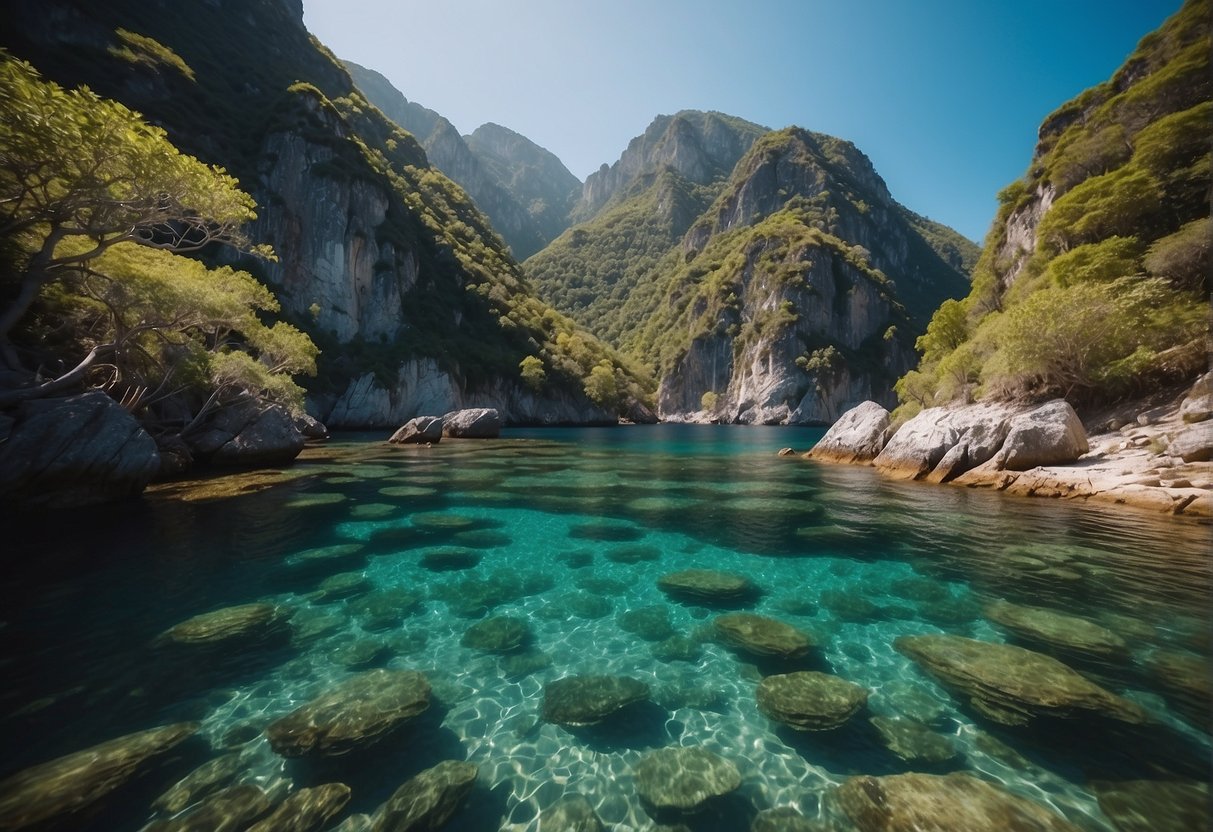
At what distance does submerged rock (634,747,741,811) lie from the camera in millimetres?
3910

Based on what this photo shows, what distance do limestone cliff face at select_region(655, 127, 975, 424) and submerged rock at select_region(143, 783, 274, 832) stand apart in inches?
4002

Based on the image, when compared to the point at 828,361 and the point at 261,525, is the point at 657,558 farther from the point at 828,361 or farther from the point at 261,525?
the point at 828,361

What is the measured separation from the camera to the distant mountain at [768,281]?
10200 cm

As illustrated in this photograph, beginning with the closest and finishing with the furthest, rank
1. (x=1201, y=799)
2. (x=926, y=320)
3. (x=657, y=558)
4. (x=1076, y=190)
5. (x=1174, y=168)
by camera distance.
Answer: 1. (x=1201, y=799)
2. (x=657, y=558)
3. (x=1174, y=168)
4. (x=1076, y=190)
5. (x=926, y=320)

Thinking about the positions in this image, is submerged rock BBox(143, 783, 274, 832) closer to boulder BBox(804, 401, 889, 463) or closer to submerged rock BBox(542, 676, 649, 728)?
submerged rock BBox(542, 676, 649, 728)

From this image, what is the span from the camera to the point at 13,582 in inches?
321

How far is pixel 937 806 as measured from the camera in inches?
144

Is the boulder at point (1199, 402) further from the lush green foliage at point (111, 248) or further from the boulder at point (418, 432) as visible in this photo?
the boulder at point (418, 432)

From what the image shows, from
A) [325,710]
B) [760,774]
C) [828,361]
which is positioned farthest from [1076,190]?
[828,361]

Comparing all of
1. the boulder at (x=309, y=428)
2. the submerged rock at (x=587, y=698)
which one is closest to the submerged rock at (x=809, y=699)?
the submerged rock at (x=587, y=698)

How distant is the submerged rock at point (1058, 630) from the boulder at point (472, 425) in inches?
1707

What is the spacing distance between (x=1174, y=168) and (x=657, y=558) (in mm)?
36825

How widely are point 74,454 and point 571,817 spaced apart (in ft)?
59.0

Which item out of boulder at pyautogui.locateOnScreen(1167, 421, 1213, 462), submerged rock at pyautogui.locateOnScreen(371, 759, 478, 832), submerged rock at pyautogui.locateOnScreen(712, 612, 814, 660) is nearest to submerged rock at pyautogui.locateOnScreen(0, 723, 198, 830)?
submerged rock at pyautogui.locateOnScreen(371, 759, 478, 832)
